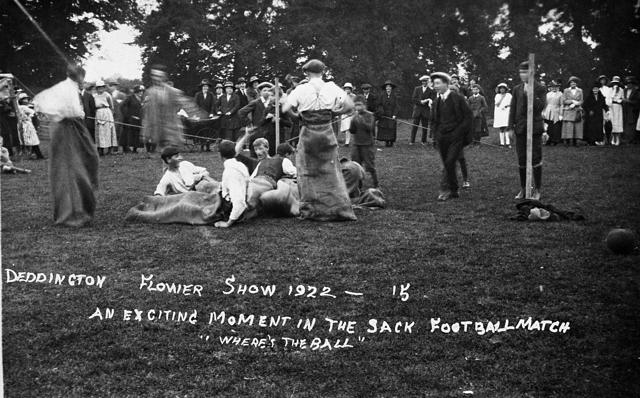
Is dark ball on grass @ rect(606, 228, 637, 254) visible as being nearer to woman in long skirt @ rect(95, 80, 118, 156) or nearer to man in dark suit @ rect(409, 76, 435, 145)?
man in dark suit @ rect(409, 76, 435, 145)

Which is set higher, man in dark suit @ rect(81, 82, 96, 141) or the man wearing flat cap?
man in dark suit @ rect(81, 82, 96, 141)

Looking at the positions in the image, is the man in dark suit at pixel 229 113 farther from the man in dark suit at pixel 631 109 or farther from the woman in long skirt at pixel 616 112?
the man in dark suit at pixel 631 109

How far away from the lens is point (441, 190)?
32.0ft

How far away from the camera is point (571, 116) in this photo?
17.7m

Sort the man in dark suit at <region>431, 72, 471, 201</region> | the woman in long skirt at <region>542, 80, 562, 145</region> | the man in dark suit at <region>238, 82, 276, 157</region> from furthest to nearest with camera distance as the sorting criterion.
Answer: the woman in long skirt at <region>542, 80, 562, 145</region> → the man in dark suit at <region>238, 82, 276, 157</region> → the man in dark suit at <region>431, 72, 471, 201</region>

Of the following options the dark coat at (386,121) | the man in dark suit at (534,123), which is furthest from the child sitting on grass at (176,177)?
the dark coat at (386,121)

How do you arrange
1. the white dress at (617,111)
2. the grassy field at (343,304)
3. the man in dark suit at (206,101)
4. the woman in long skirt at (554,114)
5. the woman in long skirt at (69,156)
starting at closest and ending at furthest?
the grassy field at (343,304)
the woman in long skirt at (69,156)
the white dress at (617,111)
the woman in long skirt at (554,114)
the man in dark suit at (206,101)

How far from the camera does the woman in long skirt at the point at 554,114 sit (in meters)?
17.8

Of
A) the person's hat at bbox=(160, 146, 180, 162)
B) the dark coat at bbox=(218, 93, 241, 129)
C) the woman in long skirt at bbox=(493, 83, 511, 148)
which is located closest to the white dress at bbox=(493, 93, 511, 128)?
the woman in long skirt at bbox=(493, 83, 511, 148)

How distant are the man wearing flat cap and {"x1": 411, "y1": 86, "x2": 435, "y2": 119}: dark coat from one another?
10.7 metres

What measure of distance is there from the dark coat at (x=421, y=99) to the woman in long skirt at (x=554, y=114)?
3212 millimetres

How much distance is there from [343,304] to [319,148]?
364cm

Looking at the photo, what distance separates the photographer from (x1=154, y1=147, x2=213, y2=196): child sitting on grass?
28.3ft

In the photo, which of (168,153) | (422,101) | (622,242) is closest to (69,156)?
(168,153)
